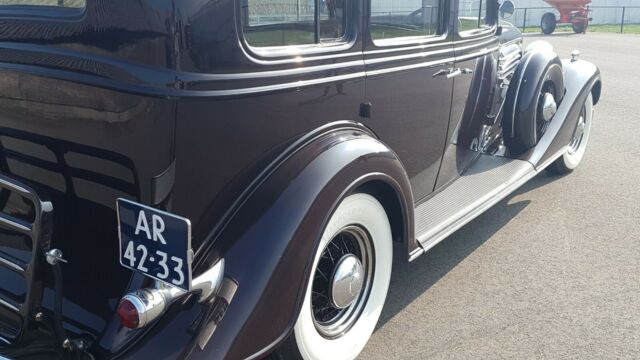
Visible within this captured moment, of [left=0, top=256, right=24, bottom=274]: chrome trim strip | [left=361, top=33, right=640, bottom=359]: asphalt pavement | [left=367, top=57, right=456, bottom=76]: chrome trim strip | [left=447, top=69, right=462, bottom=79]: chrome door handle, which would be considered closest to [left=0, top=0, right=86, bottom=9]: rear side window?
[left=0, top=256, right=24, bottom=274]: chrome trim strip

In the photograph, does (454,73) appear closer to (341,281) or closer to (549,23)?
(341,281)

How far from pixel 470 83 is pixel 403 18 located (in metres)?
0.98

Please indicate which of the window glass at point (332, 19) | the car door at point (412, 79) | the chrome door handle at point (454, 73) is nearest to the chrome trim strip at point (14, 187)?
the window glass at point (332, 19)

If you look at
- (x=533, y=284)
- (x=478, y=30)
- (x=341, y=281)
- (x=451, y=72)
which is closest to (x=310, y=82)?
(x=341, y=281)

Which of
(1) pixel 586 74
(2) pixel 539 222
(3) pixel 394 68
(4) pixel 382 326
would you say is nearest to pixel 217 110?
(3) pixel 394 68

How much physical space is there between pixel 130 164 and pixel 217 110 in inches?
13.3

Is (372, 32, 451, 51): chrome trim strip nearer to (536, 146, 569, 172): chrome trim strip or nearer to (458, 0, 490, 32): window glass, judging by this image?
(458, 0, 490, 32): window glass

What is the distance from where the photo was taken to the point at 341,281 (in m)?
2.52

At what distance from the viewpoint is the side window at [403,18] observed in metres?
2.77

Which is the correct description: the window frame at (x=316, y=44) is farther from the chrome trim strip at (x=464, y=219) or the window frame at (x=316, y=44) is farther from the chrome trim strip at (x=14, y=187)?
the chrome trim strip at (x=464, y=219)

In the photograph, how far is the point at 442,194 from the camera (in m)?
3.69

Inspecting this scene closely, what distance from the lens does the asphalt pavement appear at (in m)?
2.85

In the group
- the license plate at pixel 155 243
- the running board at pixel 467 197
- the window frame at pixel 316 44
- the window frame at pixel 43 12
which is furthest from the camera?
the running board at pixel 467 197

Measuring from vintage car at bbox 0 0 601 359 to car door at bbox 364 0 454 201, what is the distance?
3 centimetres
